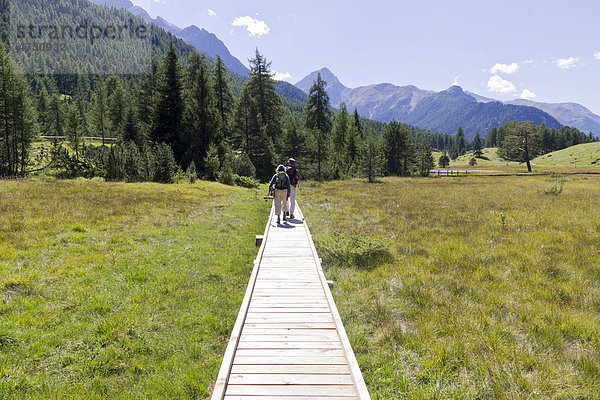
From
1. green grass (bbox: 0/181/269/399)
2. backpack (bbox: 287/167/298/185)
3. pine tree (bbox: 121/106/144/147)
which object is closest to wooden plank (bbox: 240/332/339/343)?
green grass (bbox: 0/181/269/399)

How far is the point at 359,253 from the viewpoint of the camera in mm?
9914

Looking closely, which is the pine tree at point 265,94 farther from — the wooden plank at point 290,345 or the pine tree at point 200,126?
the wooden plank at point 290,345

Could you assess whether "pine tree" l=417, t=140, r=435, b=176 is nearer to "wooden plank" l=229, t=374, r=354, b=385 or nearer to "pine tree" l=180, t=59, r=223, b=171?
"pine tree" l=180, t=59, r=223, b=171

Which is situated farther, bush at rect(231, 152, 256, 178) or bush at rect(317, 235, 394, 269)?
bush at rect(231, 152, 256, 178)

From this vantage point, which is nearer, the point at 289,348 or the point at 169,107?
the point at 289,348

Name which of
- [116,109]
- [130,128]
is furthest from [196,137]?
[116,109]

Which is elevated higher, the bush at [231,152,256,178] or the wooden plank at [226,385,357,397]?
the bush at [231,152,256,178]

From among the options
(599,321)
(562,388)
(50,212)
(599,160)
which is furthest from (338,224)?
(599,160)

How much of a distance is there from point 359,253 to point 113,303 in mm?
7527

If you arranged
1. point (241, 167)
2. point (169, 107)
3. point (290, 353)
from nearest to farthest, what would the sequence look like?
point (290, 353) → point (241, 167) → point (169, 107)

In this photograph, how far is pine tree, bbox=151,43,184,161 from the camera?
4531 cm

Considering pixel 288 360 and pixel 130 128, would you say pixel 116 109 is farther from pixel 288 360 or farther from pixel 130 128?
pixel 288 360

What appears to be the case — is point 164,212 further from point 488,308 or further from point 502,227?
point 502,227

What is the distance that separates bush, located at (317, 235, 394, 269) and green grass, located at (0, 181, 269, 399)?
10.8 feet
